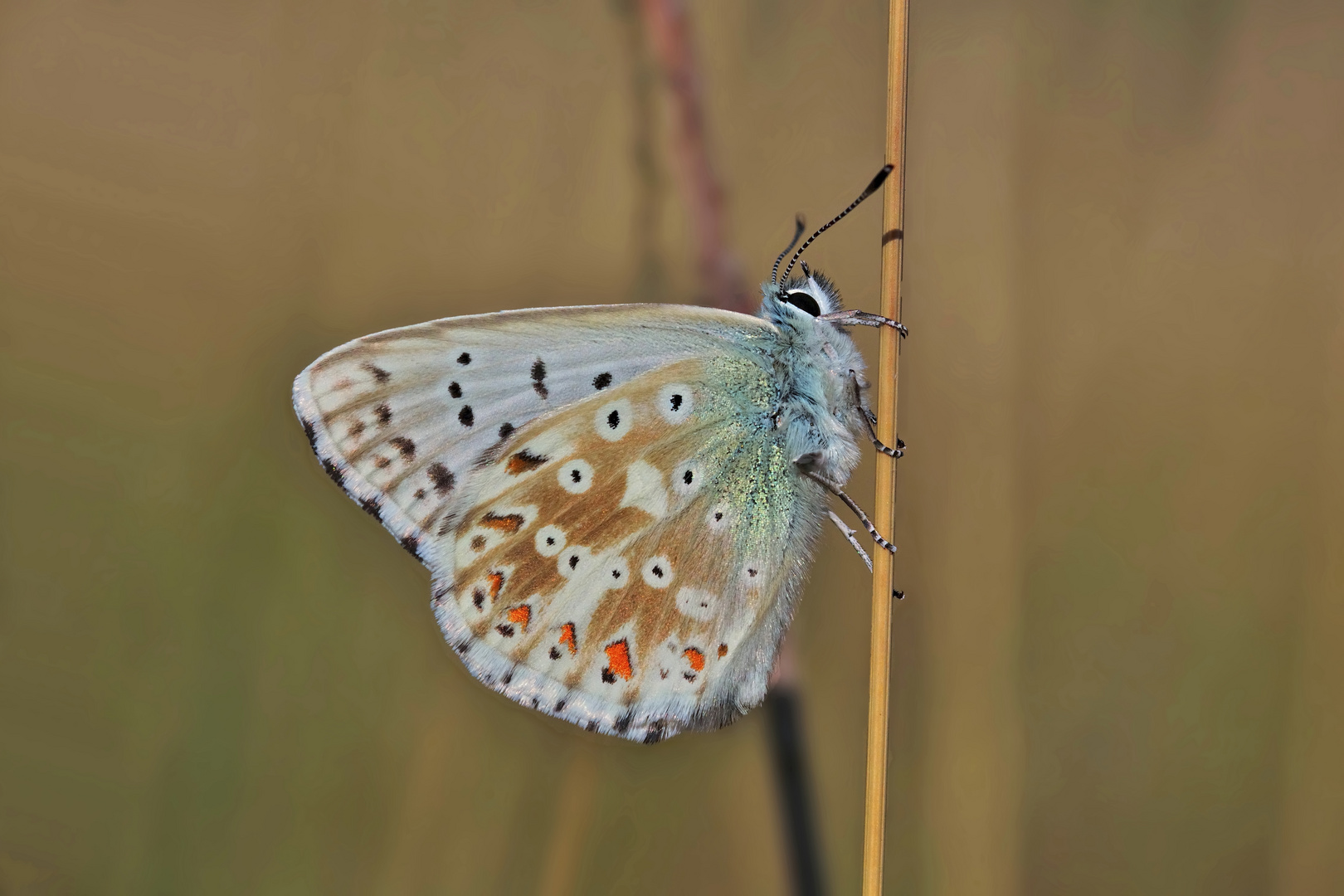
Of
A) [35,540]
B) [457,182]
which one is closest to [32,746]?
[35,540]

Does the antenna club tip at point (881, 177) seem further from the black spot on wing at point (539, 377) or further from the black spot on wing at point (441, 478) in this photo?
the black spot on wing at point (441, 478)

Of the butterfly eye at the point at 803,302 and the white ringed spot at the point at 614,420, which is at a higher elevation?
the butterfly eye at the point at 803,302

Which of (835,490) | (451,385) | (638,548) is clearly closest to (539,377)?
(451,385)

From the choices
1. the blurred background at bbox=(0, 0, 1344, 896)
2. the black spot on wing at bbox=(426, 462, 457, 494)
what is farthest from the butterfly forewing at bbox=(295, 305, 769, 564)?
the blurred background at bbox=(0, 0, 1344, 896)

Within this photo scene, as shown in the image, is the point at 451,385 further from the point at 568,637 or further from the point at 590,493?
the point at 568,637

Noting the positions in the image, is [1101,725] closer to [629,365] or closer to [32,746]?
[629,365]

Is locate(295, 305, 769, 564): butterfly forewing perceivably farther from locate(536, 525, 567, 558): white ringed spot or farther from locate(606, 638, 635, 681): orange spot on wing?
locate(606, 638, 635, 681): orange spot on wing

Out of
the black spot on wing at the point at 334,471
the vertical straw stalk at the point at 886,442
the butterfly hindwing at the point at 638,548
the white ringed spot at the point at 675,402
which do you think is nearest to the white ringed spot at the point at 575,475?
the butterfly hindwing at the point at 638,548
